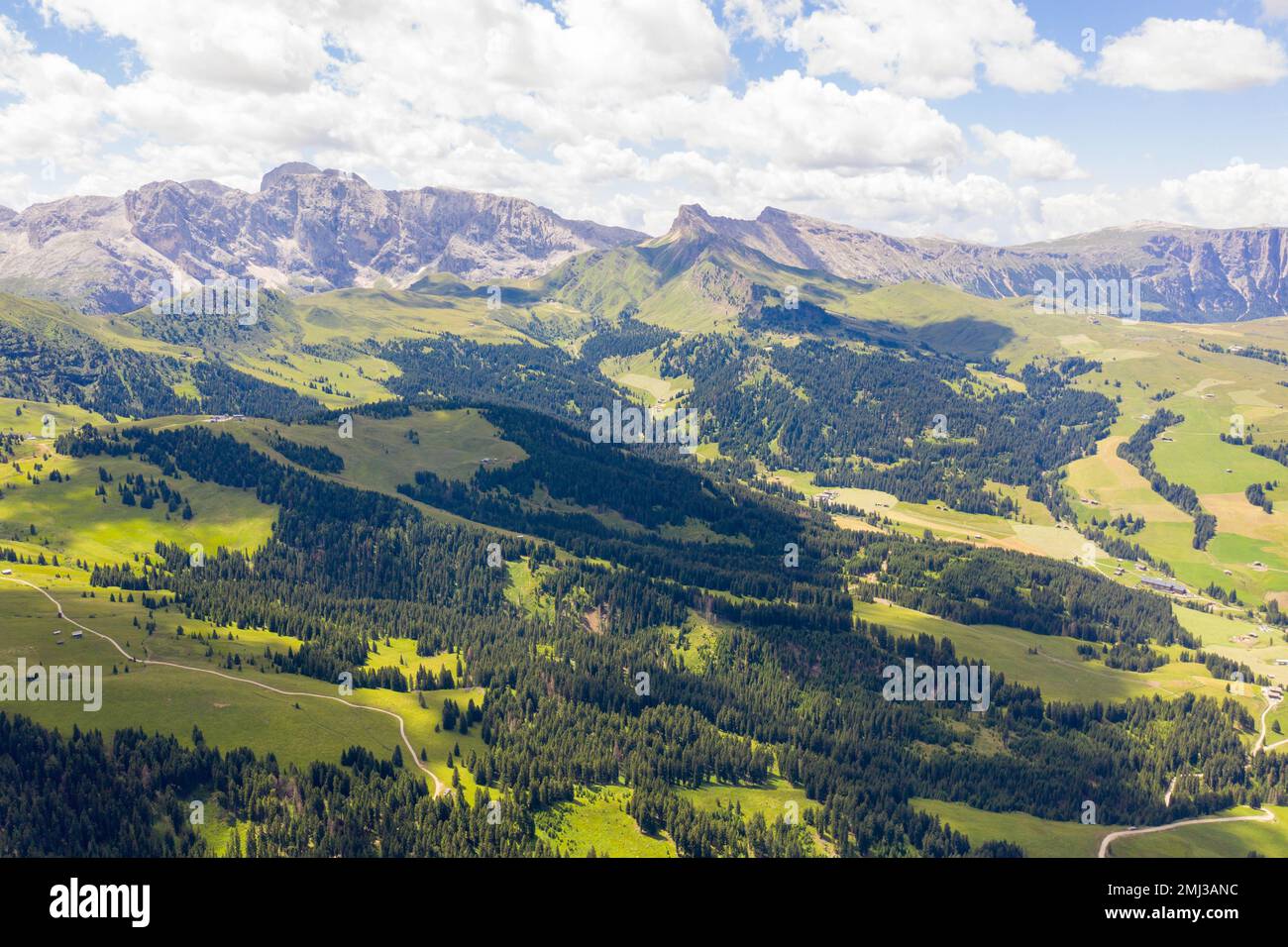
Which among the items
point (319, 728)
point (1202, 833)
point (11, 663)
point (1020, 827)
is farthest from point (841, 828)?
point (11, 663)

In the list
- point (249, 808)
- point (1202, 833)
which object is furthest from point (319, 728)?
point (1202, 833)

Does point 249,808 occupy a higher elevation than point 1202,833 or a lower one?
higher

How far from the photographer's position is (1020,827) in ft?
633

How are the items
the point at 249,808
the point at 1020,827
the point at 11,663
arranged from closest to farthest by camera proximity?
the point at 249,808 → the point at 11,663 → the point at 1020,827
